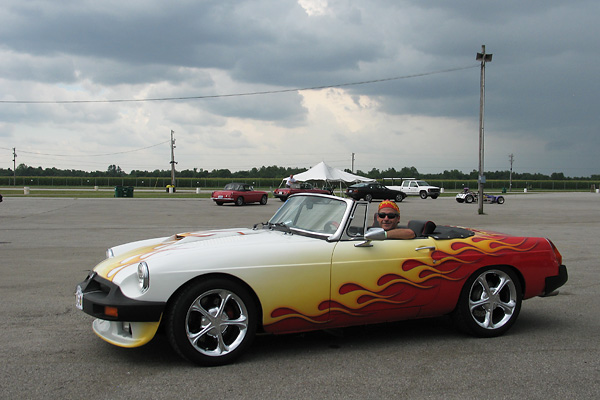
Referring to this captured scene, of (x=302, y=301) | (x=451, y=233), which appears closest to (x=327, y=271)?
(x=302, y=301)

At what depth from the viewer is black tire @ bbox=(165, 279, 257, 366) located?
12.4 ft

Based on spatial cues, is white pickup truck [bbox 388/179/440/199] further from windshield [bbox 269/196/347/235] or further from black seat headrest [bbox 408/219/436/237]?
windshield [bbox 269/196/347/235]

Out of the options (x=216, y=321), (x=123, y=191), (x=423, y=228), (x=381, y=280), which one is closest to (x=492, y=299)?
(x=423, y=228)

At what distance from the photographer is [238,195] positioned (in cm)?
3181

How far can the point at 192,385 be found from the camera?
11.5 feet

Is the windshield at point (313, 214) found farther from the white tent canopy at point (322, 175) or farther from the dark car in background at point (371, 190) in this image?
the dark car in background at point (371, 190)

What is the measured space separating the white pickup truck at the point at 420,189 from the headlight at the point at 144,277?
46.5m

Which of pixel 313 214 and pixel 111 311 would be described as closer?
pixel 111 311

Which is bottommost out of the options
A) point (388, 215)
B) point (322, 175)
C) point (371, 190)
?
point (371, 190)

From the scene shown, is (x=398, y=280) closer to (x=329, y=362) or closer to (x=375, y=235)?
(x=375, y=235)

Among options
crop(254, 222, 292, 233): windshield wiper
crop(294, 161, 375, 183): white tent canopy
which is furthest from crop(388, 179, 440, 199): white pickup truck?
crop(254, 222, 292, 233): windshield wiper

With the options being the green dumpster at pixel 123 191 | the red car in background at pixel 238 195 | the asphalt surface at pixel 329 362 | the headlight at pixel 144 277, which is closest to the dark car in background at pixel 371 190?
the red car in background at pixel 238 195

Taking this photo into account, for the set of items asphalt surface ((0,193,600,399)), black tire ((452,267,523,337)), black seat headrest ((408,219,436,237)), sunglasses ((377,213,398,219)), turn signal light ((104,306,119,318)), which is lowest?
asphalt surface ((0,193,600,399))

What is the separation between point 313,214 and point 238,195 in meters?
27.2
